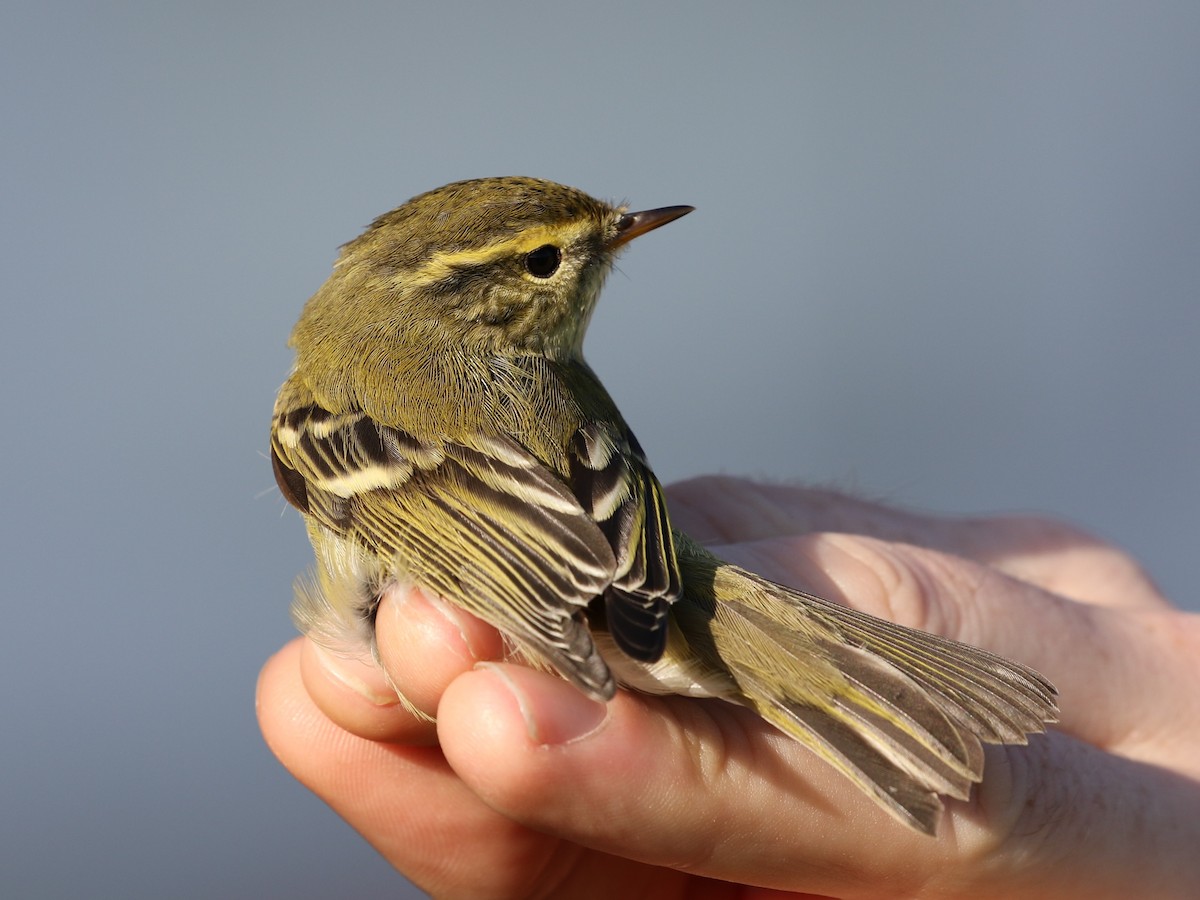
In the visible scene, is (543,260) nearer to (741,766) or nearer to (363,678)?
(363,678)

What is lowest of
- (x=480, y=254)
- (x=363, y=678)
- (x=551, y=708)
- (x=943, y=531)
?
(x=363, y=678)

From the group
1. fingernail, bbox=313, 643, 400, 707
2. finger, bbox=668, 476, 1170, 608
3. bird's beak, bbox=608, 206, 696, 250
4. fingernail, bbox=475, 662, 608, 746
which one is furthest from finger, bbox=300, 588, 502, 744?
bird's beak, bbox=608, 206, 696, 250

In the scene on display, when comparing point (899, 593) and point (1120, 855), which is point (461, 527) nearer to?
point (899, 593)

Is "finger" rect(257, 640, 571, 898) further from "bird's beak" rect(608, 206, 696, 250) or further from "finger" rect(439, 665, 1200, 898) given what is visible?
"bird's beak" rect(608, 206, 696, 250)

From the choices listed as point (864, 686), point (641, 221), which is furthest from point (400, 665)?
point (641, 221)

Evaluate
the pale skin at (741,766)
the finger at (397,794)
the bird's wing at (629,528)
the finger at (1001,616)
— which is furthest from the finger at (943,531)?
the finger at (397,794)

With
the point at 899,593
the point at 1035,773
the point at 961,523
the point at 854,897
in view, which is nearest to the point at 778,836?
the point at 854,897

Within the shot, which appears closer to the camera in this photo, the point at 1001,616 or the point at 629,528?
the point at 629,528

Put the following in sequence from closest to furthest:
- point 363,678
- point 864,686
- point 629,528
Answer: point 864,686 → point 629,528 → point 363,678
